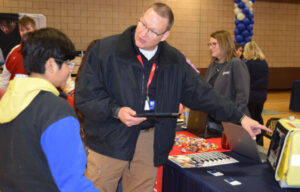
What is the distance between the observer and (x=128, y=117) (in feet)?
5.50

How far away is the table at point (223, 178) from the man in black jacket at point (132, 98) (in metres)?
0.15

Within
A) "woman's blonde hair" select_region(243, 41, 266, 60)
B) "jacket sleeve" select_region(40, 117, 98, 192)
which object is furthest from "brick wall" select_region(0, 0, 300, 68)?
"jacket sleeve" select_region(40, 117, 98, 192)

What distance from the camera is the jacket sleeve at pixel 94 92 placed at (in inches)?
69.8

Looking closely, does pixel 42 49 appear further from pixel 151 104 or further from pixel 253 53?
pixel 253 53

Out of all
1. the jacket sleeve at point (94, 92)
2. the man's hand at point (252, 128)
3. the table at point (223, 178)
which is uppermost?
the jacket sleeve at point (94, 92)

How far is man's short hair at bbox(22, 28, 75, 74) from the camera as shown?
1.13 meters

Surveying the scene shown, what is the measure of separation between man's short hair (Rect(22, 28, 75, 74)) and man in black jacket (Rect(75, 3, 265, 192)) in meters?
0.64

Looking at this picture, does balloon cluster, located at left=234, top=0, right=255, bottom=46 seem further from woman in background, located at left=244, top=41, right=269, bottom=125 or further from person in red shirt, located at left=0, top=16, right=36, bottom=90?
person in red shirt, located at left=0, top=16, right=36, bottom=90

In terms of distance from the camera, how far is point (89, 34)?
880 centimetres

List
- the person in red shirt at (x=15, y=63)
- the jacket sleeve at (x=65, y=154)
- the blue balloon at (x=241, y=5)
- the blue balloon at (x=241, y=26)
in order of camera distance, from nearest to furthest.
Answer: the jacket sleeve at (x=65, y=154) < the person in red shirt at (x=15, y=63) < the blue balloon at (x=241, y=5) < the blue balloon at (x=241, y=26)

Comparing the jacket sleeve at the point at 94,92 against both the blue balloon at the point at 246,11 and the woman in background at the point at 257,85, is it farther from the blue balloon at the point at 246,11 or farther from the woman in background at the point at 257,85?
the blue balloon at the point at 246,11

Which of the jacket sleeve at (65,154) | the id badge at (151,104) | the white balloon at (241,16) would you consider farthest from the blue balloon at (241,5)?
the jacket sleeve at (65,154)

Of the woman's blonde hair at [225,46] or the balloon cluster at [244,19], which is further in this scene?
the balloon cluster at [244,19]

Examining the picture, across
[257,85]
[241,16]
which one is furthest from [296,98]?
[257,85]
